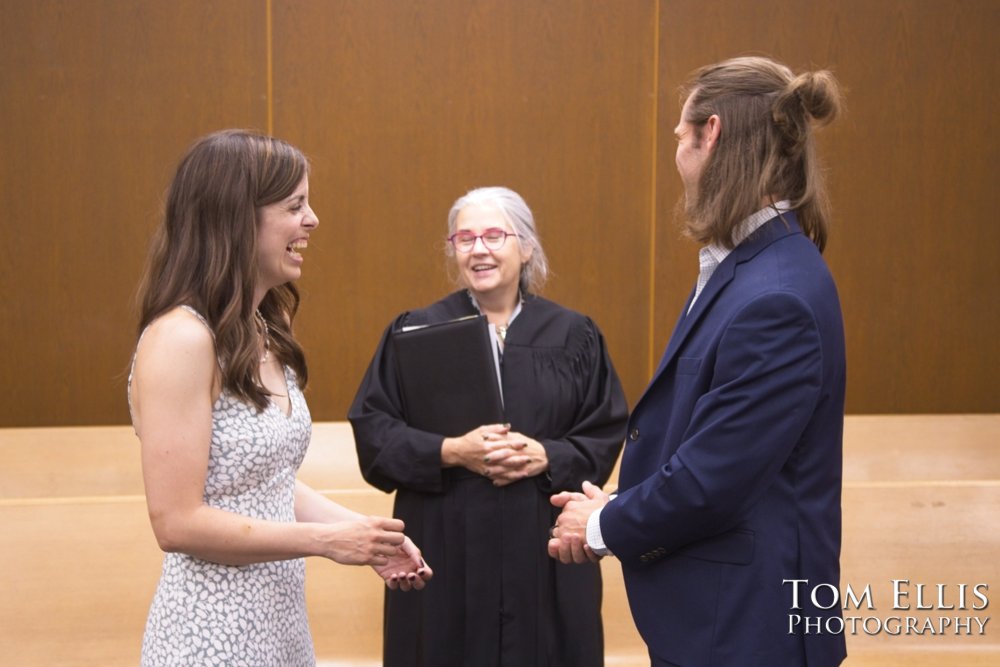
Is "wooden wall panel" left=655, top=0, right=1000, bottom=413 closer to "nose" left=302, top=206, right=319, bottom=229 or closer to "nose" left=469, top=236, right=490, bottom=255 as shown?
"nose" left=469, top=236, right=490, bottom=255

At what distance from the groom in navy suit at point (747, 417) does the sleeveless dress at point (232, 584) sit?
61cm

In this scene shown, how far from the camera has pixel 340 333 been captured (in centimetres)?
520

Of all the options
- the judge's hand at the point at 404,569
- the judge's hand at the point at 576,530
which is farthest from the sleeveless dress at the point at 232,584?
the judge's hand at the point at 576,530

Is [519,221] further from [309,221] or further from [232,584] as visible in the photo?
[232,584]

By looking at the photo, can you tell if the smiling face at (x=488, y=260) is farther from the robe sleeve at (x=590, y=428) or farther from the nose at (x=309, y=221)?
the nose at (x=309, y=221)

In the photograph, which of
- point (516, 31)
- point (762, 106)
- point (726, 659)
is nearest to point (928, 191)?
point (516, 31)

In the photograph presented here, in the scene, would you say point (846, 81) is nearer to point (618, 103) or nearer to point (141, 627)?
point (618, 103)

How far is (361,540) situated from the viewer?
1.95 m

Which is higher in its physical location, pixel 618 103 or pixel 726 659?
pixel 618 103

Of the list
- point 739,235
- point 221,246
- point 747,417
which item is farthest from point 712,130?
point 221,246

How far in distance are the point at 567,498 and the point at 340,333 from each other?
122 inches

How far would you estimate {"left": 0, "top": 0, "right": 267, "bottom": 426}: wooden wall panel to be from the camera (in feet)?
16.1

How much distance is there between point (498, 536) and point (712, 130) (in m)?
1.46

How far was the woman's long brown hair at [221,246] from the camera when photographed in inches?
74.8
